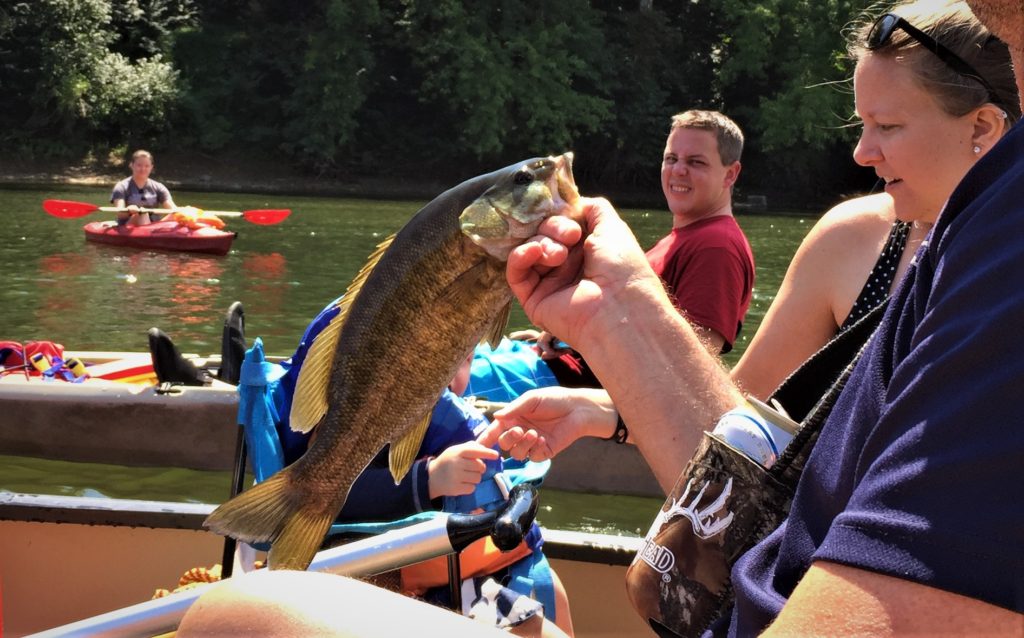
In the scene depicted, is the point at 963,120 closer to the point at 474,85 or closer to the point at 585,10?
the point at 474,85

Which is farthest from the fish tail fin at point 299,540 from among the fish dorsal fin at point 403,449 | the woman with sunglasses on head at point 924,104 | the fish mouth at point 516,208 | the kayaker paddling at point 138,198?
the kayaker paddling at point 138,198

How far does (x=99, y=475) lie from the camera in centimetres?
751

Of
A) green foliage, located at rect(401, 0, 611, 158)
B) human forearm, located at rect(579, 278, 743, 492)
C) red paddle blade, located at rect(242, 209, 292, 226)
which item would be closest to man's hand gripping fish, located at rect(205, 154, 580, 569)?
human forearm, located at rect(579, 278, 743, 492)

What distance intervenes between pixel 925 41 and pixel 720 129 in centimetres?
367

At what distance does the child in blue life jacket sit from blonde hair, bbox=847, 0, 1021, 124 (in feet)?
4.72

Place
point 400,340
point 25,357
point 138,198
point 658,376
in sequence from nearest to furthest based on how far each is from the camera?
point 658,376 → point 400,340 → point 25,357 → point 138,198

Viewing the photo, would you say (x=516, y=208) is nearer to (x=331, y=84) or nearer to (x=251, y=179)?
(x=251, y=179)

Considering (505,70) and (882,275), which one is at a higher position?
(505,70)

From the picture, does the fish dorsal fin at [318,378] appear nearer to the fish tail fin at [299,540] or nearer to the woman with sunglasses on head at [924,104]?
the fish tail fin at [299,540]

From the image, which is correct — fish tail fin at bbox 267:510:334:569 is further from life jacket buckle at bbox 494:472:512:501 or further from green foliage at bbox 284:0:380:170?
green foliage at bbox 284:0:380:170

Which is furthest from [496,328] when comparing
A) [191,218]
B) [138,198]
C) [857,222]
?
[138,198]

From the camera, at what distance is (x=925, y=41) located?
2.30 m

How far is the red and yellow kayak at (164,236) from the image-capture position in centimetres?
1738

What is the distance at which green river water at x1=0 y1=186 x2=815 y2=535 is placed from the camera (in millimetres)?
7230
